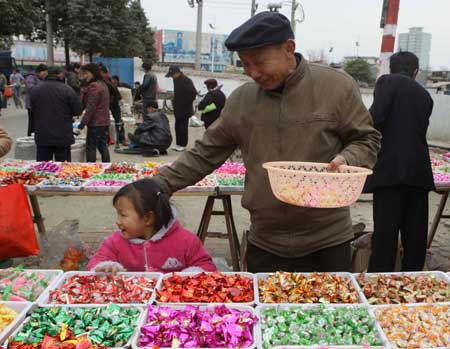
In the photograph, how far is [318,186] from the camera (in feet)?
5.39

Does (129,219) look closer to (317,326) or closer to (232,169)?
(317,326)

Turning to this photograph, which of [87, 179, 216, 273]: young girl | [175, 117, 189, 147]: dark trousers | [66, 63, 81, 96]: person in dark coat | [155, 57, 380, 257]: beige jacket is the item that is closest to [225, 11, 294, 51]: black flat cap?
[155, 57, 380, 257]: beige jacket

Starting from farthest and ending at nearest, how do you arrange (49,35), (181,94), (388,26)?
(49,35)
(181,94)
(388,26)

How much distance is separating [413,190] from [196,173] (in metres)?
1.89

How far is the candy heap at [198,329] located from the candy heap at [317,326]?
3.0 inches

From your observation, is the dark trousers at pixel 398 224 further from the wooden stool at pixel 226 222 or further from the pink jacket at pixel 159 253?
the pink jacket at pixel 159 253

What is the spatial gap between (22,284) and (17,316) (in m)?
0.31

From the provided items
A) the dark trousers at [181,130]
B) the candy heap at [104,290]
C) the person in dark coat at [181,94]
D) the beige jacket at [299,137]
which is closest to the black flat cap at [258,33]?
the beige jacket at [299,137]

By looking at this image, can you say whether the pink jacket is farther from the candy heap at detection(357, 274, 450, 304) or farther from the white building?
the white building

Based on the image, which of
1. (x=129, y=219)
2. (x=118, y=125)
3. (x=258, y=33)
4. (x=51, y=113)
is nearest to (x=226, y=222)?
(x=129, y=219)

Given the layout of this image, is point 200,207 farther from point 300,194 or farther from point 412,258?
point 300,194

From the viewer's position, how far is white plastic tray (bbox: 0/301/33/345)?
155 cm

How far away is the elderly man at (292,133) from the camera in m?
1.87

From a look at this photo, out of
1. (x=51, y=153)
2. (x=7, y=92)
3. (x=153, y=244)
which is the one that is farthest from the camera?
(x=7, y=92)
